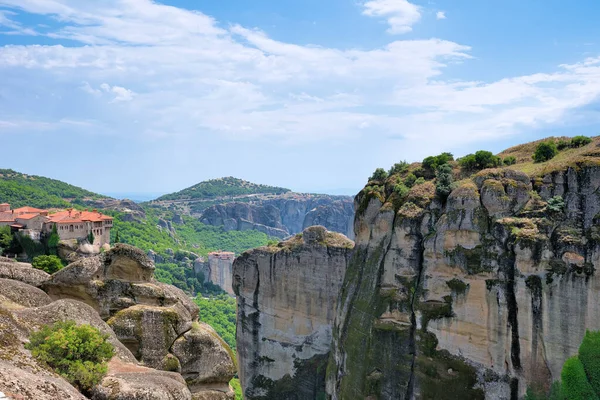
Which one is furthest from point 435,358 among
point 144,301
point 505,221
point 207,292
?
point 207,292

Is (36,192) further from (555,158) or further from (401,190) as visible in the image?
(555,158)

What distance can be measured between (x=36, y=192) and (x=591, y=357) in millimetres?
95709

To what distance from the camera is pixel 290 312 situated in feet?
124

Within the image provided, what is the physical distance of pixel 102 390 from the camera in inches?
468

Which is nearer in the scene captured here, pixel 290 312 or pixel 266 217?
pixel 290 312

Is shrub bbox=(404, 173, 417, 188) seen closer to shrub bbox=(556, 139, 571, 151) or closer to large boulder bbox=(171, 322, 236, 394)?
shrub bbox=(556, 139, 571, 151)

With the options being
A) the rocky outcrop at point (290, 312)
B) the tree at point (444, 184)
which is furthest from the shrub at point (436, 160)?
the rocky outcrop at point (290, 312)

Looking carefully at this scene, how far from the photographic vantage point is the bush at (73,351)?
38.8 ft

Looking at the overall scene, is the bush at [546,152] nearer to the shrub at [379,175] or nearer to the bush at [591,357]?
the shrub at [379,175]

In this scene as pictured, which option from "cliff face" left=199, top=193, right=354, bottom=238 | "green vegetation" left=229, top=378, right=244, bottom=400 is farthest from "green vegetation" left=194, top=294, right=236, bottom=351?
"cliff face" left=199, top=193, right=354, bottom=238

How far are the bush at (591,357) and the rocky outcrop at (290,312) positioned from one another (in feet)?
55.9

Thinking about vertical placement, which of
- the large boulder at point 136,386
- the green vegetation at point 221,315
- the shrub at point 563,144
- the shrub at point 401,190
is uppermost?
the shrub at point 563,144

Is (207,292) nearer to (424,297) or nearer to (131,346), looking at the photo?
(424,297)

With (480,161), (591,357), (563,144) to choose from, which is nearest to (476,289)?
(591,357)
